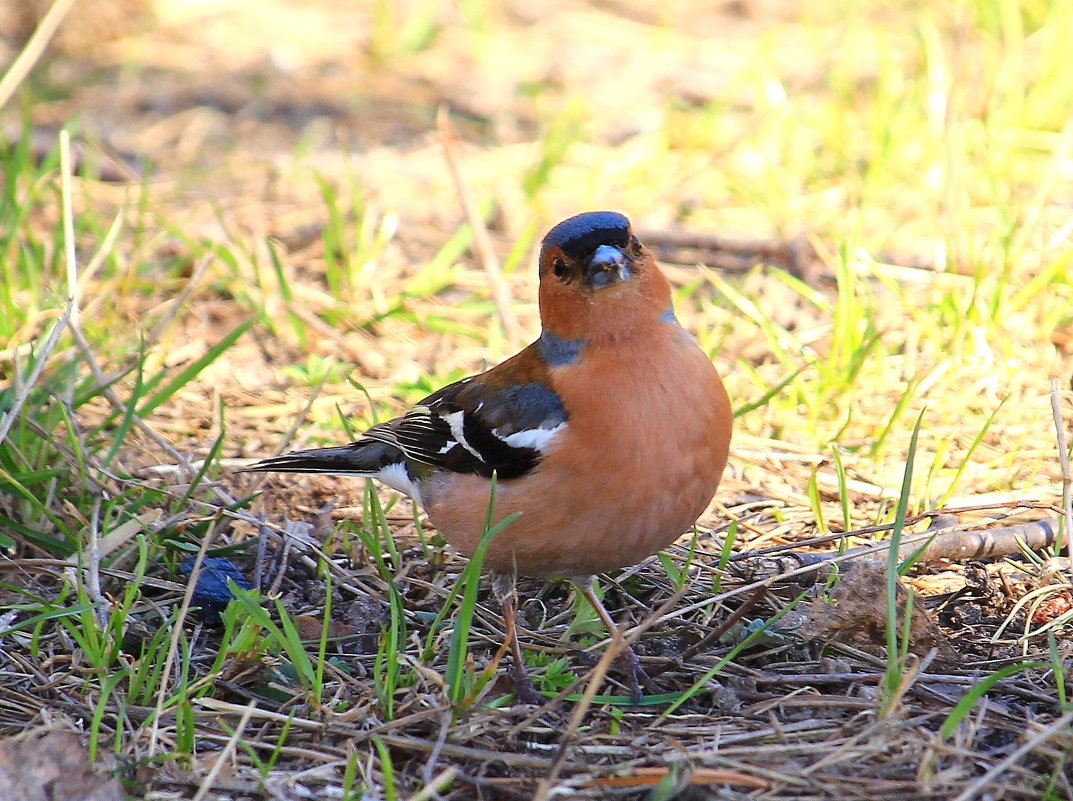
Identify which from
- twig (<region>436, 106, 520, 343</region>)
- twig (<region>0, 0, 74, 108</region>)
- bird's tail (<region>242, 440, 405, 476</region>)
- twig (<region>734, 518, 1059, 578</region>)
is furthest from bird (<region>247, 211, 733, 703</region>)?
twig (<region>0, 0, 74, 108</region>)

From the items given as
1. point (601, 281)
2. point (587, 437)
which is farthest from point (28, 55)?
point (587, 437)

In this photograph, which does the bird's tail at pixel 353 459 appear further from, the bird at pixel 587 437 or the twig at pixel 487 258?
the twig at pixel 487 258

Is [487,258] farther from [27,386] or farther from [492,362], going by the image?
[27,386]

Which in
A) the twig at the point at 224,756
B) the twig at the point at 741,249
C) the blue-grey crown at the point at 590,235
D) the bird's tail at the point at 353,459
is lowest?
the twig at the point at 224,756

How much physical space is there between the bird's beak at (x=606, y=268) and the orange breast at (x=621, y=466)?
0.19m

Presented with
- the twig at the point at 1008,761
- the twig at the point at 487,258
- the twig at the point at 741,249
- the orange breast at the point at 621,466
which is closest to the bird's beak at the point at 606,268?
the orange breast at the point at 621,466

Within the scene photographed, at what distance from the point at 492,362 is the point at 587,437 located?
6.67 feet

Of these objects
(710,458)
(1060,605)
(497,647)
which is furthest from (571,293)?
(1060,605)

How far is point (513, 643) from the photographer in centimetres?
343

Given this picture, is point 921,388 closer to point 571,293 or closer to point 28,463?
point 571,293

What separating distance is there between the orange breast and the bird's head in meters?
0.08

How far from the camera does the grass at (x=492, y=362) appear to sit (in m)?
3.08

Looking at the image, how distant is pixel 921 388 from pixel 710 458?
73.3 inches

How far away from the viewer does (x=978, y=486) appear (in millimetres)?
4488
